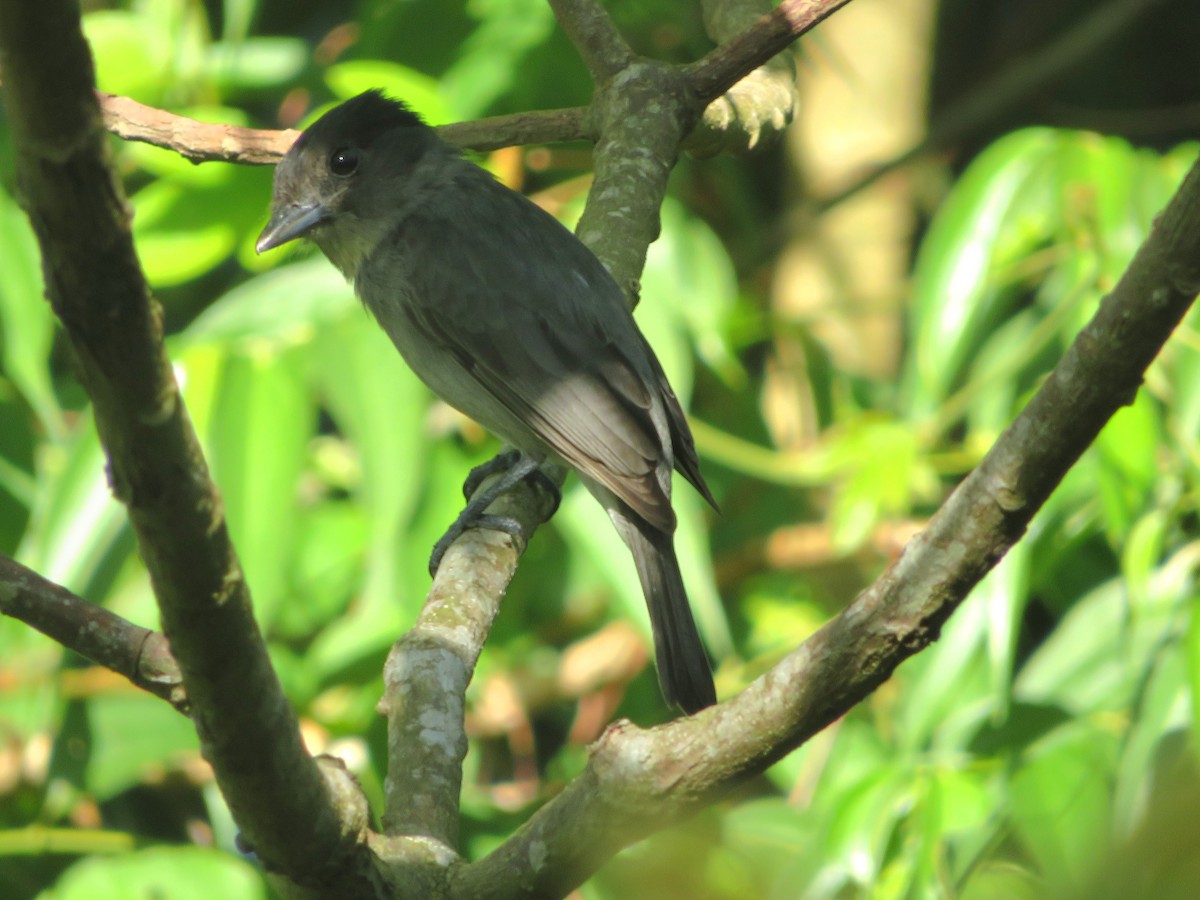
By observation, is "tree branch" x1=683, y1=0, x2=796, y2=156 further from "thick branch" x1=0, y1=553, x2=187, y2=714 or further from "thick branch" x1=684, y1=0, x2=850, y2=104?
"thick branch" x1=0, y1=553, x2=187, y2=714

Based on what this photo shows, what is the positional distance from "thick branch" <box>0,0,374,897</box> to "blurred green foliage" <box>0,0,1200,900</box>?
3.98 ft

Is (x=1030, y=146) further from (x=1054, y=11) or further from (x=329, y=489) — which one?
(x=1054, y=11)

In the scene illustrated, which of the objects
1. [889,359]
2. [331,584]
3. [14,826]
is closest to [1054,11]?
[889,359]

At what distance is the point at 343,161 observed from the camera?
368 cm

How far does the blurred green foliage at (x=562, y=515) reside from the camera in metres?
2.89

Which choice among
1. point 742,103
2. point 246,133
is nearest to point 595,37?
point 742,103

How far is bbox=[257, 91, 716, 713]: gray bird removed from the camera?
10.1 feet

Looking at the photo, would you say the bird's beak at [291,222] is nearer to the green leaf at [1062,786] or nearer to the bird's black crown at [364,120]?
the bird's black crown at [364,120]

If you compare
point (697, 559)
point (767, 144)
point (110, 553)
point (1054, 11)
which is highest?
point (1054, 11)

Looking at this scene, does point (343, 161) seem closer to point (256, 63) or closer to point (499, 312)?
point (499, 312)

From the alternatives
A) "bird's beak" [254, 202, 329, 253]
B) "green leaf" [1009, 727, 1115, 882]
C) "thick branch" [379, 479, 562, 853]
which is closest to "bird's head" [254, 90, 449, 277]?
"bird's beak" [254, 202, 329, 253]

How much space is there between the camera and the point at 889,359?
5.66 metres

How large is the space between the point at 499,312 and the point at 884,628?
6.85ft

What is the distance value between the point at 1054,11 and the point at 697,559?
3984mm
